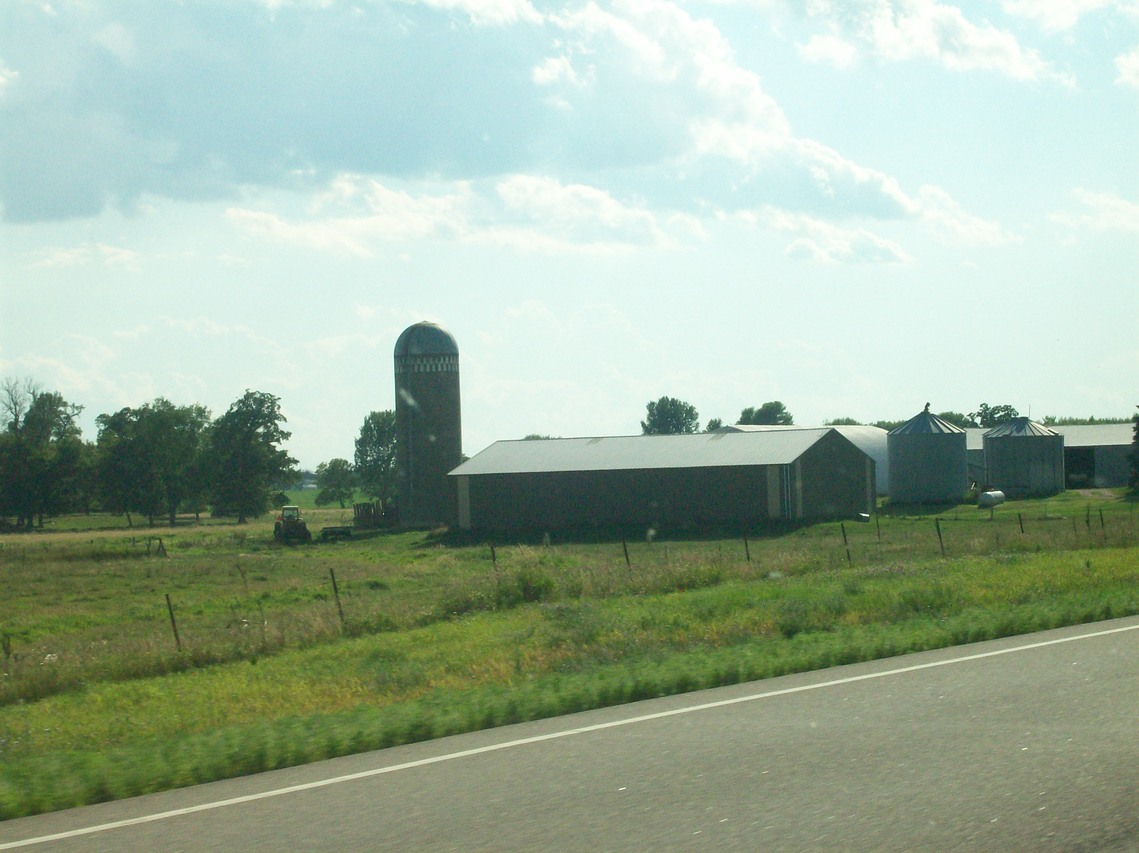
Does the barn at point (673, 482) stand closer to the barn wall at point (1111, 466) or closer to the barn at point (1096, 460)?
the barn at point (1096, 460)

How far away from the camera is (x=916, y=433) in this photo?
72062 millimetres

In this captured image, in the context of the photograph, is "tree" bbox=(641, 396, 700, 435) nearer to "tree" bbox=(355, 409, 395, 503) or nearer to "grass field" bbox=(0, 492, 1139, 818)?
"tree" bbox=(355, 409, 395, 503)

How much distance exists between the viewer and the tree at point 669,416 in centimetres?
18438

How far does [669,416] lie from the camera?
185125mm

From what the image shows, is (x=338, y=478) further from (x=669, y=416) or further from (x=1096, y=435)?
(x=1096, y=435)

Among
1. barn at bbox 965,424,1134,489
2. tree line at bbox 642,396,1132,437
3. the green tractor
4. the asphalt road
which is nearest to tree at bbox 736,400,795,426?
tree line at bbox 642,396,1132,437

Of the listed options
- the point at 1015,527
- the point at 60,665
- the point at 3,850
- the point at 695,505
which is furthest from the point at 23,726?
the point at 695,505

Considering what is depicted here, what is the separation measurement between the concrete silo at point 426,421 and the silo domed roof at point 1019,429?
36129 millimetres

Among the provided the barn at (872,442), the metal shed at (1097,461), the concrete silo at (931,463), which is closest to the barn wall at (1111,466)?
the metal shed at (1097,461)

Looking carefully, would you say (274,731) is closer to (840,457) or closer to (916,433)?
(840,457)

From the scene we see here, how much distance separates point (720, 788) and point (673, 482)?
52.9m

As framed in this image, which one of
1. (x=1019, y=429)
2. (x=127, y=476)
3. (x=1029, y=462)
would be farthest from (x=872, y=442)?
(x=127, y=476)

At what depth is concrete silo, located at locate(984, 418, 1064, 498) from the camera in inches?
3061

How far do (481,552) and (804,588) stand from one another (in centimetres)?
2897
